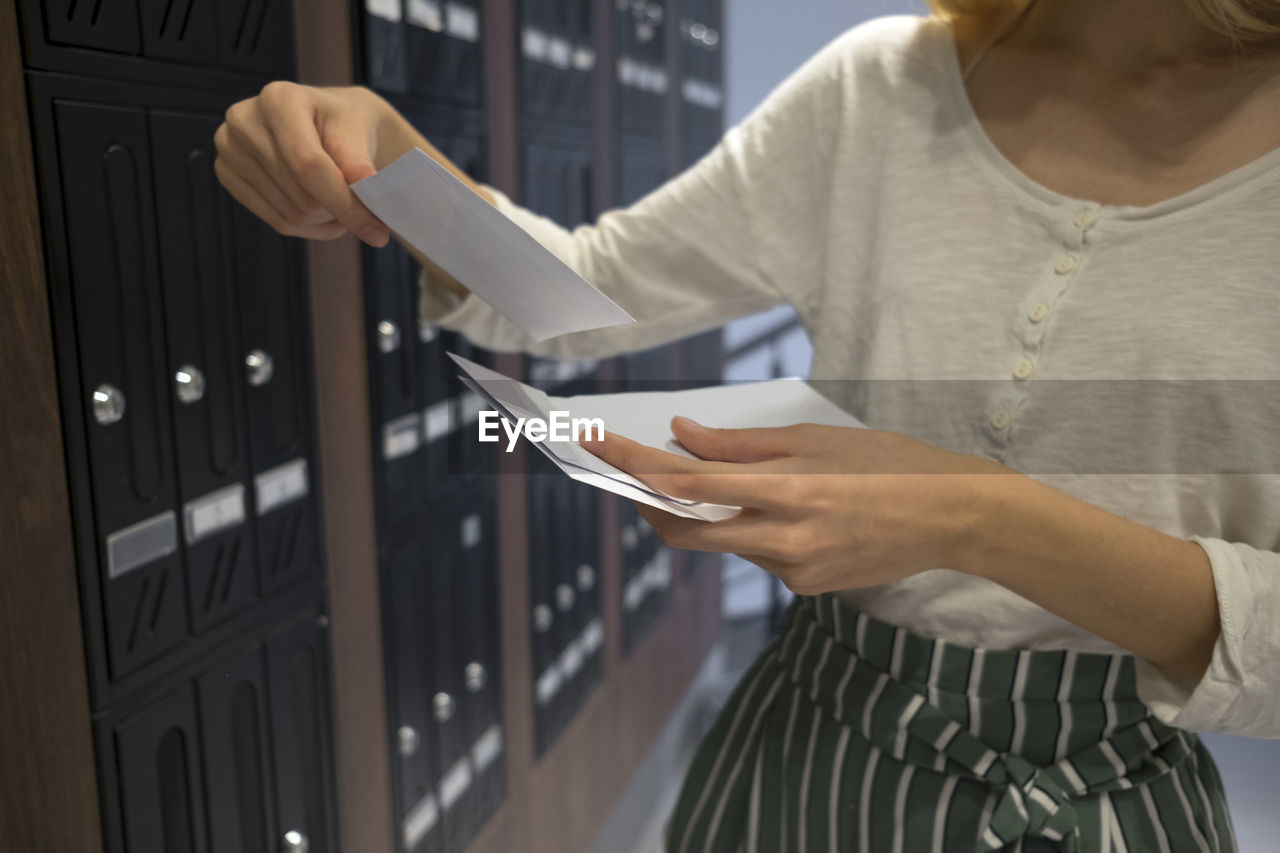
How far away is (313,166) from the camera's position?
2.07 feet

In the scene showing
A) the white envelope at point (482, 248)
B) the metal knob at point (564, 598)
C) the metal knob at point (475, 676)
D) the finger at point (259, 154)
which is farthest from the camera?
the metal knob at point (564, 598)

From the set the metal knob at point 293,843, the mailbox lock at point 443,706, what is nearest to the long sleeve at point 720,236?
the metal knob at point 293,843

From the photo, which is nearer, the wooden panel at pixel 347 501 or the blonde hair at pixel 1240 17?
the blonde hair at pixel 1240 17


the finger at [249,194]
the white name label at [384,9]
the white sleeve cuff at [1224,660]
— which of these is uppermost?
the white name label at [384,9]

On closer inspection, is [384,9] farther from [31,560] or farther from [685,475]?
[685,475]

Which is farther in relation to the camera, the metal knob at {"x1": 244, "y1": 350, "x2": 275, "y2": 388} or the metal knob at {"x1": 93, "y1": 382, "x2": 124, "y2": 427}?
the metal knob at {"x1": 244, "y1": 350, "x2": 275, "y2": 388}

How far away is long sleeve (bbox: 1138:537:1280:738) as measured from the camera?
63cm

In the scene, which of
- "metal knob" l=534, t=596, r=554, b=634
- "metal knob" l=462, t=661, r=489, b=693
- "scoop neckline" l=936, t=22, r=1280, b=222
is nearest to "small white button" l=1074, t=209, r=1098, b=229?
"scoop neckline" l=936, t=22, r=1280, b=222

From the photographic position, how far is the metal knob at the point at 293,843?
107 centimetres

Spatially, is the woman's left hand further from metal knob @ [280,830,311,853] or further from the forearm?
metal knob @ [280,830,311,853]

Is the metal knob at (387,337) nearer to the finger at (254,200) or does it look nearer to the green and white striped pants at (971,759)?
the finger at (254,200)

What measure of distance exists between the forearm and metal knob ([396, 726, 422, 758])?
0.88 meters

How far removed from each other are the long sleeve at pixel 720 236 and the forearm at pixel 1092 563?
0.33 meters

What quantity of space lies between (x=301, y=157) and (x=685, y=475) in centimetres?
30
